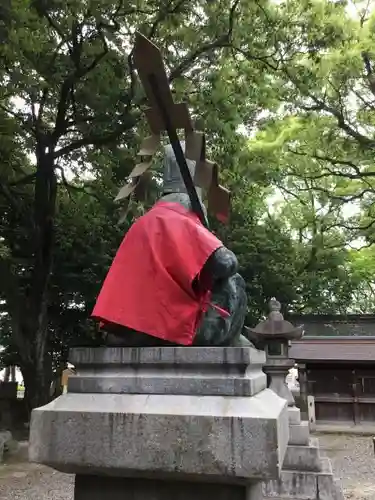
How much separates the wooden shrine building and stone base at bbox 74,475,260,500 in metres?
13.4

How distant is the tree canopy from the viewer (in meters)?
9.28

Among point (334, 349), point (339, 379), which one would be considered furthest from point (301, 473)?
point (334, 349)

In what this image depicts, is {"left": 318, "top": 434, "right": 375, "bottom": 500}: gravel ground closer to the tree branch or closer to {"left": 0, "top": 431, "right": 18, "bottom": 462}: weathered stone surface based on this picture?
{"left": 0, "top": 431, "right": 18, "bottom": 462}: weathered stone surface

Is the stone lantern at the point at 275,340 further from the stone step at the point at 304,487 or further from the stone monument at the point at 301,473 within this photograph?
A: the stone step at the point at 304,487

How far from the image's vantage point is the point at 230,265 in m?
2.75

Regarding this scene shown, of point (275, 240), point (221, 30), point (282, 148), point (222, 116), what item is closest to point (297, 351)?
point (275, 240)

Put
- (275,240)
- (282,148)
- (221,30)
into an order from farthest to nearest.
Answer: (275,240)
(282,148)
(221,30)

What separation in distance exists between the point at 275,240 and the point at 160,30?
8.95m

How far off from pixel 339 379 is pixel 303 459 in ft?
30.8

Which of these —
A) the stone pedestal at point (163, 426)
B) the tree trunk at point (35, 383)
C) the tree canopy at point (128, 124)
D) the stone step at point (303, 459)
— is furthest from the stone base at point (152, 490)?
the tree trunk at point (35, 383)

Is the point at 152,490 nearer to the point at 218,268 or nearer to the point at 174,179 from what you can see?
the point at 218,268

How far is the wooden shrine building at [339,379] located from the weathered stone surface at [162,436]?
13.6 metres

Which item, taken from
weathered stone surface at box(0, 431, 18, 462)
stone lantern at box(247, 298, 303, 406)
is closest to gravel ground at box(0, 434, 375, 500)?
weathered stone surface at box(0, 431, 18, 462)

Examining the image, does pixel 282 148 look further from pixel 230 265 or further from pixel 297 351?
pixel 230 265
